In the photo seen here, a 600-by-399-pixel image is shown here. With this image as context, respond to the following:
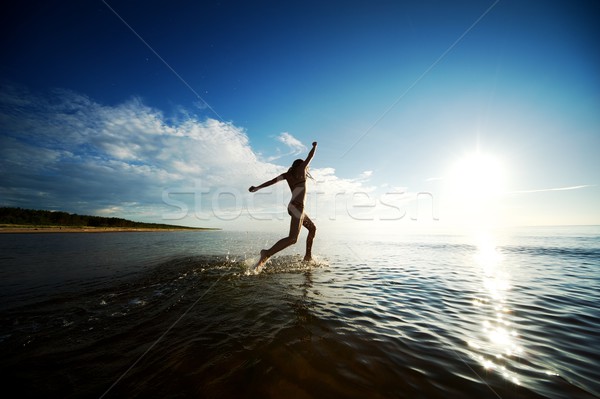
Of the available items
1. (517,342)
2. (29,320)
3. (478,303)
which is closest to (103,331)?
(29,320)

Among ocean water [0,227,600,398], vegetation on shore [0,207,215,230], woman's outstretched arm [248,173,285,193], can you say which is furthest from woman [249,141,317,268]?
vegetation on shore [0,207,215,230]

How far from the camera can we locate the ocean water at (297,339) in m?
2.04

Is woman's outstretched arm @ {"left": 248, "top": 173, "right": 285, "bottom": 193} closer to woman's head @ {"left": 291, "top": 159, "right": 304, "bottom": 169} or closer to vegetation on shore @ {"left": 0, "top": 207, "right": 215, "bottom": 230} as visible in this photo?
woman's head @ {"left": 291, "top": 159, "right": 304, "bottom": 169}

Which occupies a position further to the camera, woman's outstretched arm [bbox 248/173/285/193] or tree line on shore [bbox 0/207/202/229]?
tree line on shore [bbox 0/207/202/229]

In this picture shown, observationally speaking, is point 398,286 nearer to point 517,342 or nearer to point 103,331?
point 517,342

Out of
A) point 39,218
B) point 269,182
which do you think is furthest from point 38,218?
point 269,182

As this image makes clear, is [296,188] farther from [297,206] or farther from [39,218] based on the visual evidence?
[39,218]

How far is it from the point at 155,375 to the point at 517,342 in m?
4.33

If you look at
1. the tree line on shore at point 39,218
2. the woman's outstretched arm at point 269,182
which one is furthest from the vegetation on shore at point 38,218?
the woman's outstretched arm at point 269,182

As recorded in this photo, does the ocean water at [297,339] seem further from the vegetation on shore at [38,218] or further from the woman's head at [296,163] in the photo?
the vegetation on shore at [38,218]

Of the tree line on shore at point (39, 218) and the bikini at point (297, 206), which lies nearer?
the bikini at point (297, 206)

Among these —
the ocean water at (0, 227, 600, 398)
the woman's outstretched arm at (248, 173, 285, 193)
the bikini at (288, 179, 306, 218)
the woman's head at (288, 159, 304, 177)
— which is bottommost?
the ocean water at (0, 227, 600, 398)

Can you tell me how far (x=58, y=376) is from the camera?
6.86 ft

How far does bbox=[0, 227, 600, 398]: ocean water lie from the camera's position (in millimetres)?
2045
